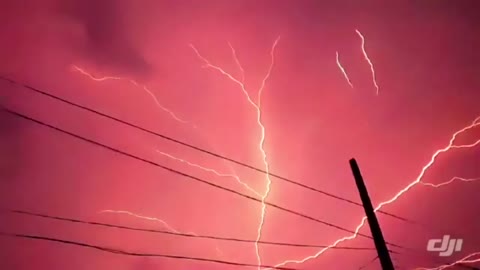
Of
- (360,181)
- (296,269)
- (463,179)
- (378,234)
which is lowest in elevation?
(378,234)

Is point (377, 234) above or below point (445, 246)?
below

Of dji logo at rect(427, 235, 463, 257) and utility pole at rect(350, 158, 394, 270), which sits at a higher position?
dji logo at rect(427, 235, 463, 257)

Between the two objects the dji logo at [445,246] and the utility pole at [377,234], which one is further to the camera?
the dji logo at [445,246]

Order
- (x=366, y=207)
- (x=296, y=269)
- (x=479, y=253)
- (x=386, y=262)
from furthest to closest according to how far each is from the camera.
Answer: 1. (x=296, y=269)
2. (x=479, y=253)
3. (x=366, y=207)
4. (x=386, y=262)

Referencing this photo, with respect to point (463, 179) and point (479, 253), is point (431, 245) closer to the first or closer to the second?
point (479, 253)

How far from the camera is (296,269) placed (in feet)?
80.5

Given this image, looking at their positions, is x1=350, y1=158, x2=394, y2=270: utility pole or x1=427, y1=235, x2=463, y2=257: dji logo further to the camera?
x1=427, y1=235, x2=463, y2=257: dji logo

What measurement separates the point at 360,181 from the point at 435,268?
13137 millimetres

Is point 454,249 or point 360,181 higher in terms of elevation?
point 454,249

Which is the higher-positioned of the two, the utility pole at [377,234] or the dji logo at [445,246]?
the dji logo at [445,246]

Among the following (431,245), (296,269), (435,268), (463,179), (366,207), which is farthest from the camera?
(296,269)

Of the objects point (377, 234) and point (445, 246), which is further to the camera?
point (445, 246)

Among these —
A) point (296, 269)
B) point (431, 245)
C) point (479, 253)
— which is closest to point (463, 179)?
point (479, 253)

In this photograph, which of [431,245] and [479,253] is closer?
[431,245]
